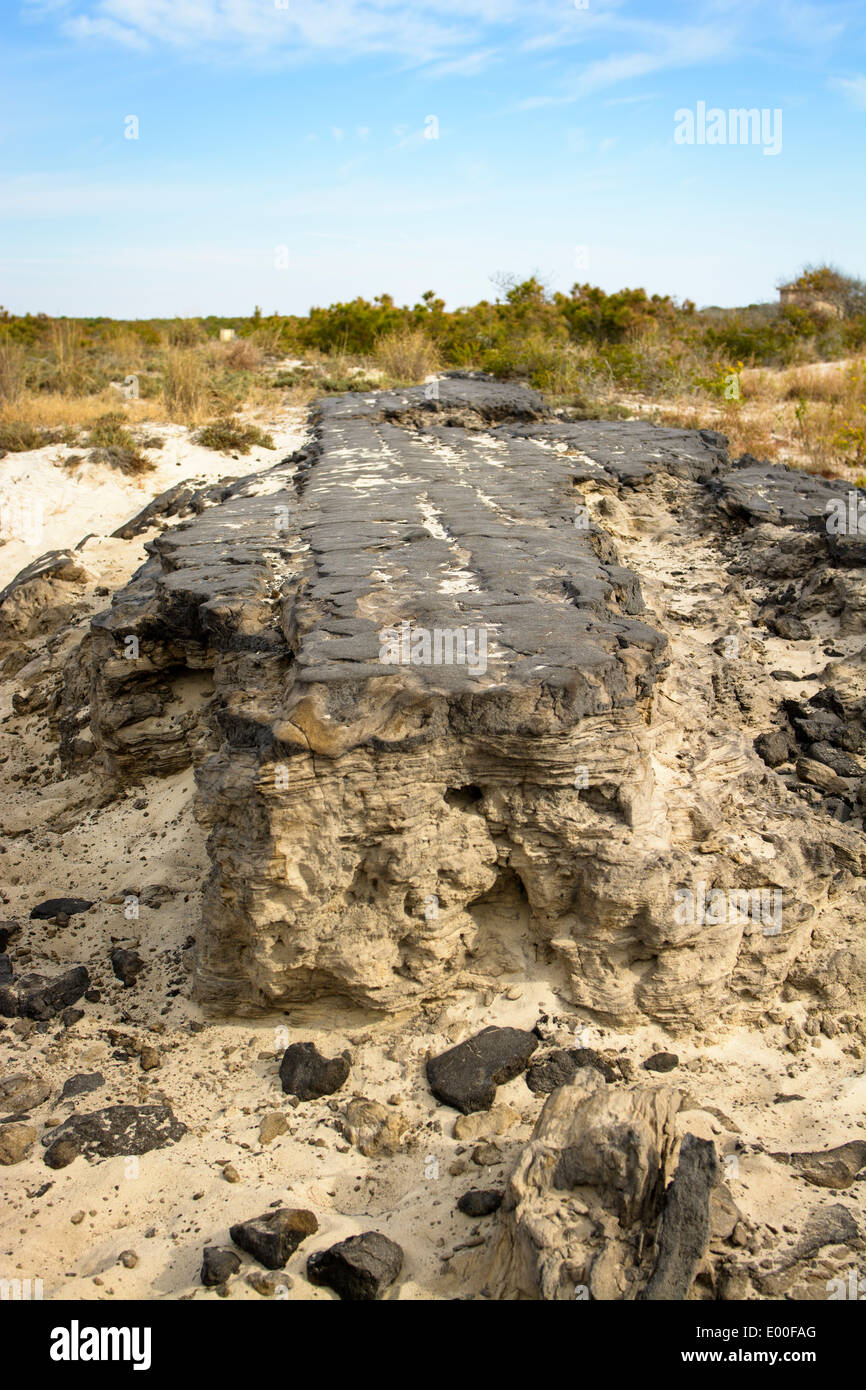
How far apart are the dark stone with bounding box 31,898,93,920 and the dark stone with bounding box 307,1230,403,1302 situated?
90.5 inches

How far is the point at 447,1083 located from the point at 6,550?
25.2 ft

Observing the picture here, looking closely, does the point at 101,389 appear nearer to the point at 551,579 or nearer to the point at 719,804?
the point at 551,579

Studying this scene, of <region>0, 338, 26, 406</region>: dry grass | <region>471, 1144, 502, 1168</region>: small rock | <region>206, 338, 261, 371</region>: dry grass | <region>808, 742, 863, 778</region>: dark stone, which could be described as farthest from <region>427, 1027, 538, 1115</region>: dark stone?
<region>206, 338, 261, 371</region>: dry grass

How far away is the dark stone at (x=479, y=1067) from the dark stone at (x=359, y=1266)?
0.57 metres

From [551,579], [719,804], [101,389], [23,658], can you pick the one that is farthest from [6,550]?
[719,804]

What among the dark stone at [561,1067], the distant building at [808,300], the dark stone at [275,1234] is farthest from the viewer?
the distant building at [808,300]

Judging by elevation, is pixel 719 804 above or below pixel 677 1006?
above

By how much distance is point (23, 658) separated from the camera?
23.9 feet

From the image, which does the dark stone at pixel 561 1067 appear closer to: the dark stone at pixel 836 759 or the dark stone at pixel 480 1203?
the dark stone at pixel 480 1203

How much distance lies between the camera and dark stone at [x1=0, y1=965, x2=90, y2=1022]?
12.4 ft

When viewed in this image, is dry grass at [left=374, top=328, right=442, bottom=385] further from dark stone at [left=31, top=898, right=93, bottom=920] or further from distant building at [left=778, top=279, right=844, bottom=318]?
dark stone at [left=31, top=898, right=93, bottom=920]

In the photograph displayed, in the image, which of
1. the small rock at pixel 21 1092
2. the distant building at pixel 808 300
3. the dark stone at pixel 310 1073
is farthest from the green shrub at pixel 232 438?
the distant building at pixel 808 300

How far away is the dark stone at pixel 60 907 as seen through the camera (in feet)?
14.6

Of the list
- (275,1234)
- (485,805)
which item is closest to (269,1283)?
(275,1234)
